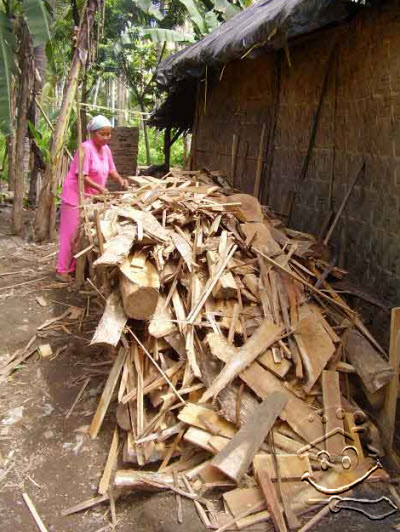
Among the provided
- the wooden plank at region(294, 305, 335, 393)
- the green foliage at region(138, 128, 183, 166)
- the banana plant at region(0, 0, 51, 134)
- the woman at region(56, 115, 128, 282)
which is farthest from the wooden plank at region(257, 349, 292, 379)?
the green foliage at region(138, 128, 183, 166)

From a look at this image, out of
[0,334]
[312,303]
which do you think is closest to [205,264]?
[312,303]

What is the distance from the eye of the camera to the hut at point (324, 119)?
409cm

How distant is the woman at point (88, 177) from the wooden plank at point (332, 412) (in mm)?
3223

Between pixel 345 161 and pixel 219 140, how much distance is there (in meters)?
3.48

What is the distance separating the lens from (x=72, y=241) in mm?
6105

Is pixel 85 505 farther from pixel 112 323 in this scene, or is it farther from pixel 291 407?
pixel 291 407

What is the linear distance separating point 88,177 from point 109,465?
10.9 ft

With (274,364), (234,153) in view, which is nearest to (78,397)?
(274,364)

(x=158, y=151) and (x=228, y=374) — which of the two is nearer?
(x=228, y=374)

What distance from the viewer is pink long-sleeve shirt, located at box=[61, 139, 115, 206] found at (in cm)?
576

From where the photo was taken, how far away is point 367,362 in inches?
135

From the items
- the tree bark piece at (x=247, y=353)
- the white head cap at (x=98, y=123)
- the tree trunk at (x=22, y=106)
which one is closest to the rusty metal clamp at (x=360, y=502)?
the tree bark piece at (x=247, y=353)

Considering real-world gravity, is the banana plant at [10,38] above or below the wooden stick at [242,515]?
above

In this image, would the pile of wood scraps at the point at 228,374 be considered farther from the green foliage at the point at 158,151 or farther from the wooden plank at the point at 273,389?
the green foliage at the point at 158,151
